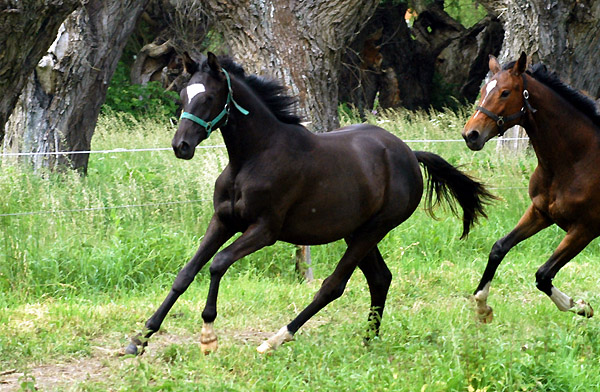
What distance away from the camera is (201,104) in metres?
4.87

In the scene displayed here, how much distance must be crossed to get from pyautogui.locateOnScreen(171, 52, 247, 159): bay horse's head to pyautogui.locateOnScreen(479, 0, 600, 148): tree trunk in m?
6.86

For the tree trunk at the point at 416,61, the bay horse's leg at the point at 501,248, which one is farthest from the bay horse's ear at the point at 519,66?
the tree trunk at the point at 416,61

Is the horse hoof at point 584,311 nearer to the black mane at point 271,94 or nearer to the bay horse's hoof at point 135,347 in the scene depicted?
the black mane at point 271,94

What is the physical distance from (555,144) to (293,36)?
120 inches

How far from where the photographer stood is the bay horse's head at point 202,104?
4.79m

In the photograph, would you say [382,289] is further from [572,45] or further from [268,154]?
[572,45]

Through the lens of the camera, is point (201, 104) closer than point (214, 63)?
Yes

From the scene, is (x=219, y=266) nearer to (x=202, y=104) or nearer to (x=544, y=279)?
(x=202, y=104)

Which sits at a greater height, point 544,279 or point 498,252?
point 498,252

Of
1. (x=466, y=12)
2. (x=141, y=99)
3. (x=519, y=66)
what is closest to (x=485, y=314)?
(x=519, y=66)

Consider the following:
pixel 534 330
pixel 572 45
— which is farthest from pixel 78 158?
pixel 572 45

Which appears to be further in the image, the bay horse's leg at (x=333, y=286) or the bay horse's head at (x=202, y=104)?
the bay horse's leg at (x=333, y=286)

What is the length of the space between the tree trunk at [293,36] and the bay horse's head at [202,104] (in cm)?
302

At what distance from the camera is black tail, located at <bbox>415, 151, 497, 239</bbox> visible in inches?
253
